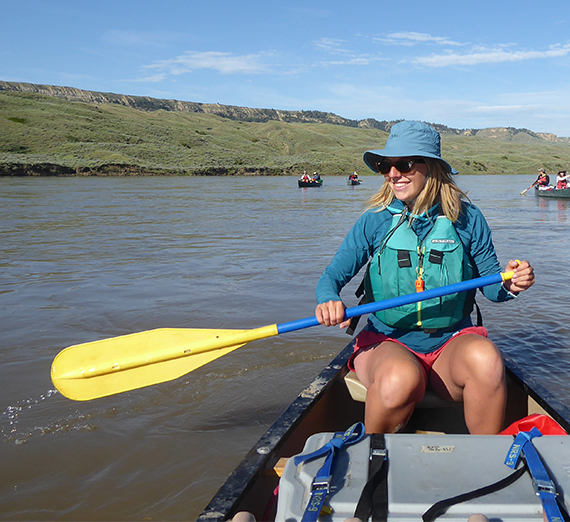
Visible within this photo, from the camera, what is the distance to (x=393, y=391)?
190 cm

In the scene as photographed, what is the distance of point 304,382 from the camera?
3787mm

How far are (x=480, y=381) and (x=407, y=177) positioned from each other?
888 mm

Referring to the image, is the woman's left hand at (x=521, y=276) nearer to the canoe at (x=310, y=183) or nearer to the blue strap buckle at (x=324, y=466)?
the blue strap buckle at (x=324, y=466)

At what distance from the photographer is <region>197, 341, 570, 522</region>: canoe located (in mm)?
1484

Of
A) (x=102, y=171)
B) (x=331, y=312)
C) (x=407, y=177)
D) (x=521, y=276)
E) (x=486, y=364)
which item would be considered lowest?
(x=486, y=364)

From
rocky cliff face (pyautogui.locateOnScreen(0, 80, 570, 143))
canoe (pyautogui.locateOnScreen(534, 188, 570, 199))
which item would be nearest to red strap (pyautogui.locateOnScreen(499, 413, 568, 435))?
canoe (pyautogui.locateOnScreen(534, 188, 570, 199))

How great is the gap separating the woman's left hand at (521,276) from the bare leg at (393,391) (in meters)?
0.55

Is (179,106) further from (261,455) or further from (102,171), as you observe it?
(261,455)

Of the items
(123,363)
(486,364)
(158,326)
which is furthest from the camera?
(158,326)

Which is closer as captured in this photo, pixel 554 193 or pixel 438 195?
pixel 438 195

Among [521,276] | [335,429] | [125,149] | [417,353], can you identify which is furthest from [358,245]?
A: [125,149]

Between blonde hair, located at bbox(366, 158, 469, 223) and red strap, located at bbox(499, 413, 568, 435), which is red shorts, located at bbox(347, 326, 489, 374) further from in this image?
blonde hair, located at bbox(366, 158, 469, 223)

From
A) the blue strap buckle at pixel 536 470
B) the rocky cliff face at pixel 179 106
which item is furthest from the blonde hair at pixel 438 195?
the rocky cliff face at pixel 179 106

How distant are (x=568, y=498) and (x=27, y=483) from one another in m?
2.41
